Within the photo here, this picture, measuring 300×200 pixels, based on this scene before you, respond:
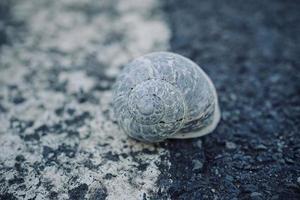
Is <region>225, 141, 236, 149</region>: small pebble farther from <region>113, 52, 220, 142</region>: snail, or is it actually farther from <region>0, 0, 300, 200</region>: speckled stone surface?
<region>113, 52, 220, 142</region>: snail

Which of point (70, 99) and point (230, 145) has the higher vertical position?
point (70, 99)

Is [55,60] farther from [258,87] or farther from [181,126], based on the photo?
[258,87]

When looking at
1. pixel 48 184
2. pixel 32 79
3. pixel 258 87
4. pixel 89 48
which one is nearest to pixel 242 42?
pixel 258 87

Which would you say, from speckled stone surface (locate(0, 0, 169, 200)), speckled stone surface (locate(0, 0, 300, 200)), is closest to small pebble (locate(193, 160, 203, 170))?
speckled stone surface (locate(0, 0, 300, 200))

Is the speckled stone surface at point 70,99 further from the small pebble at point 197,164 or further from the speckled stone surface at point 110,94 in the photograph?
the small pebble at point 197,164

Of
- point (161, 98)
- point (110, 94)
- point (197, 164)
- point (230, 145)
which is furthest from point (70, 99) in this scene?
point (230, 145)

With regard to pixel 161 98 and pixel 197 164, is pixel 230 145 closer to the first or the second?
pixel 197 164
